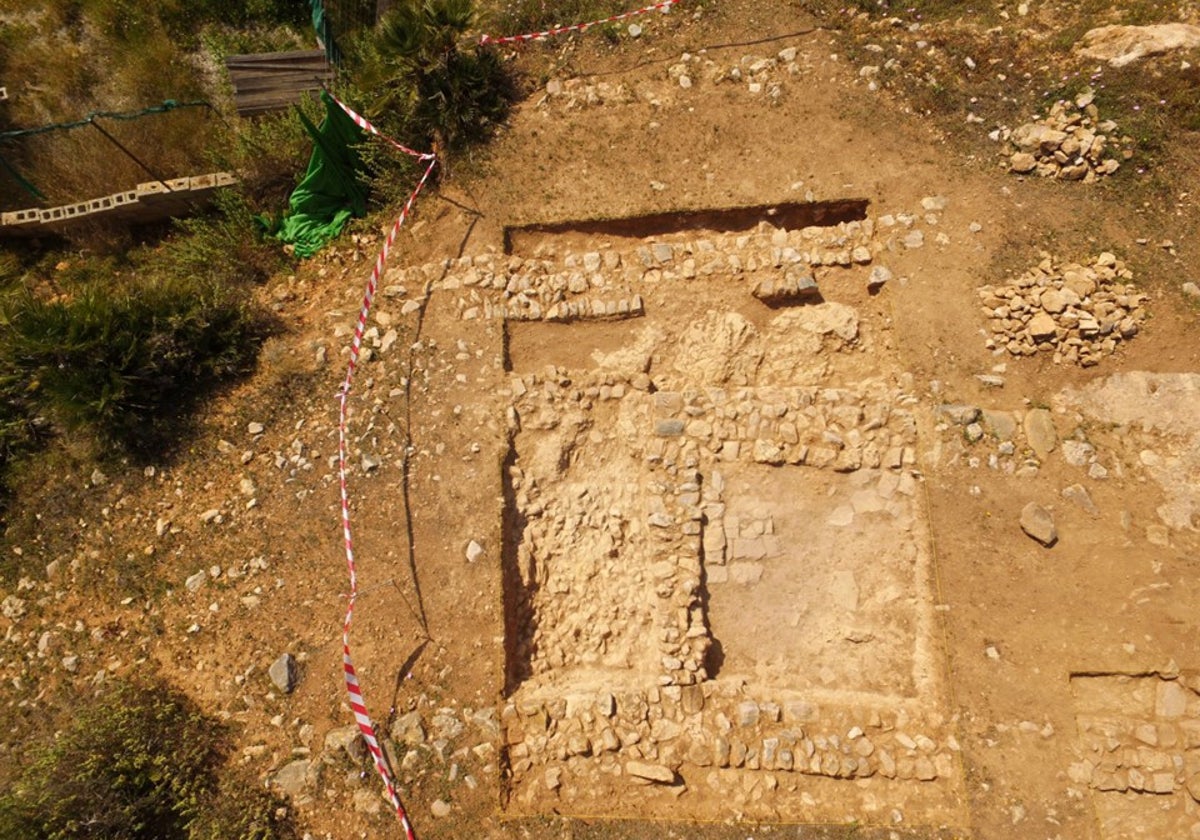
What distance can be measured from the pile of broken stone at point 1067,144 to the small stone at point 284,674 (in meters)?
7.89

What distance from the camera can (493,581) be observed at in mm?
5328

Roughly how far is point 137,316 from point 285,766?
4.23m

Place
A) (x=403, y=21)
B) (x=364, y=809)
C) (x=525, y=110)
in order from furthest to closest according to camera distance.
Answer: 1. (x=525, y=110)
2. (x=403, y=21)
3. (x=364, y=809)

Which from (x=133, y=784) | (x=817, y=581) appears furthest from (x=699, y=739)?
(x=133, y=784)

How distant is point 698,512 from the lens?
18.8ft

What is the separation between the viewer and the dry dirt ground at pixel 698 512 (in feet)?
15.9

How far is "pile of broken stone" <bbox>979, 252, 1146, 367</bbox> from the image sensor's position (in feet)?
18.3

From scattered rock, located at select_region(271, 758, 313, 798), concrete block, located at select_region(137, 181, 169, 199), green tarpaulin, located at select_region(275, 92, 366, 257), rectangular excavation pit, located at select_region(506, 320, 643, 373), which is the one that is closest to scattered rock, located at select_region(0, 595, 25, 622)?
scattered rock, located at select_region(271, 758, 313, 798)

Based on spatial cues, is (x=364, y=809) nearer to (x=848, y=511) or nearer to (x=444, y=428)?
(x=444, y=428)

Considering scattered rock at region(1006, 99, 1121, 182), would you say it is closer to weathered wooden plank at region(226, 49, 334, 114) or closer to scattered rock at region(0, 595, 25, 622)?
weathered wooden plank at region(226, 49, 334, 114)

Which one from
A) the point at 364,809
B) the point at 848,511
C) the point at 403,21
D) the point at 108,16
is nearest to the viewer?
the point at 364,809

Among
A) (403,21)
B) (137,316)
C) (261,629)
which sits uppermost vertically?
(403,21)

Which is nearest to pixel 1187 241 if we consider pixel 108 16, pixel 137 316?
pixel 137 316

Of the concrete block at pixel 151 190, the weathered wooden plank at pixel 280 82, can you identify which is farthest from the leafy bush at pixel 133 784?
the weathered wooden plank at pixel 280 82
